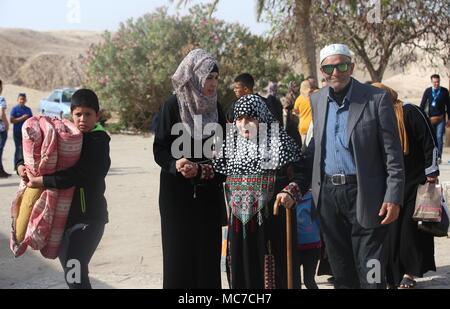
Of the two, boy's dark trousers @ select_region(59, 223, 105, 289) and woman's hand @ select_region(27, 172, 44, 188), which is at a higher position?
woman's hand @ select_region(27, 172, 44, 188)

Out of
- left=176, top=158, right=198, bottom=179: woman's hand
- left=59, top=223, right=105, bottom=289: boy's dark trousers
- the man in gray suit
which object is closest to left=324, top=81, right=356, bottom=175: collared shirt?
the man in gray suit

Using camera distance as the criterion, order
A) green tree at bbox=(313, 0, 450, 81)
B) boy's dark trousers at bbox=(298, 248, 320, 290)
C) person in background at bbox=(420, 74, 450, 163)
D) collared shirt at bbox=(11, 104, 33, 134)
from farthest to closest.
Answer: green tree at bbox=(313, 0, 450, 81) → person in background at bbox=(420, 74, 450, 163) → collared shirt at bbox=(11, 104, 33, 134) → boy's dark trousers at bbox=(298, 248, 320, 290)

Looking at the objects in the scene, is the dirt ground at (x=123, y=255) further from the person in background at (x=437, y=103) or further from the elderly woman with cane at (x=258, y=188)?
the person in background at (x=437, y=103)

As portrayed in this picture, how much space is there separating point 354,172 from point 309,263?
1618mm

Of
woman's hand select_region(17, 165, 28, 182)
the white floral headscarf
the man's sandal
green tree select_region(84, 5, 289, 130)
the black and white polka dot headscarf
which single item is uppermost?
green tree select_region(84, 5, 289, 130)

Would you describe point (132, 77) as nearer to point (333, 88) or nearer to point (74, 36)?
point (333, 88)

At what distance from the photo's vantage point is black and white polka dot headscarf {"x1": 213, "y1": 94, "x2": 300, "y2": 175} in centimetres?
461

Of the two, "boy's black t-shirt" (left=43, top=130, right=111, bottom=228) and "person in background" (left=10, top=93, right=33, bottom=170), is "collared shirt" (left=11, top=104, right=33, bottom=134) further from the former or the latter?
"boy's black t-shirt" (left=43, top=130, right=111, bottom=228)

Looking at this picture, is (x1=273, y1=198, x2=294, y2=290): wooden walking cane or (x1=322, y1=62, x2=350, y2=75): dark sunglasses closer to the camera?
(x1=322, y1=62, x2=350, y2=75): dark sunglasses

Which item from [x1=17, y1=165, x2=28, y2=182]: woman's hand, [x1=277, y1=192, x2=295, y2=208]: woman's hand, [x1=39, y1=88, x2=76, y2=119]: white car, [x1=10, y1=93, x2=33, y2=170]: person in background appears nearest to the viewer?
[x1=277, y1=192, x2=295, y2=208]: woman's hand

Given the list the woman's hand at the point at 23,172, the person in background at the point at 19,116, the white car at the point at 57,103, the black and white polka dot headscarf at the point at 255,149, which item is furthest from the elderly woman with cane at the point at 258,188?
the white car at the point at 57,103

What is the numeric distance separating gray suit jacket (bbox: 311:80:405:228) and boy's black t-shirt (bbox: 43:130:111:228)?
1.50 meters

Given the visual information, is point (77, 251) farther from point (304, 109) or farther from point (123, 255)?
point (304, 109)

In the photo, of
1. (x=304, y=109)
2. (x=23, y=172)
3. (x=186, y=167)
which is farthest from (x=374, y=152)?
(x=304, y=109)
